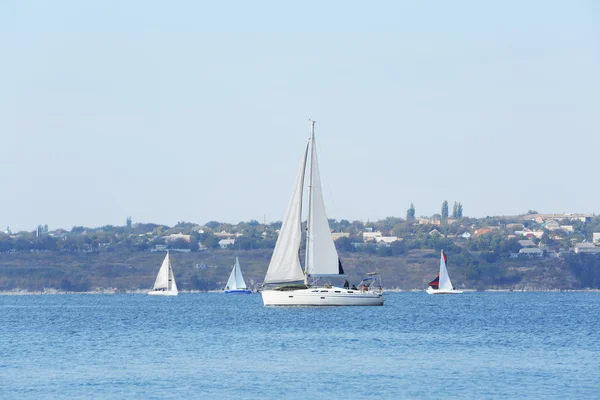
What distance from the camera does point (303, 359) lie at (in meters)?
48.6

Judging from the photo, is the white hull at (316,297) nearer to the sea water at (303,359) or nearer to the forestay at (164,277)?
the sea water at (303,359)

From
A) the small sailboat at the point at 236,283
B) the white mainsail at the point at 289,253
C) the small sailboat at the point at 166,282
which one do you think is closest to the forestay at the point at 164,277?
the small sailboat at the point at 166,282

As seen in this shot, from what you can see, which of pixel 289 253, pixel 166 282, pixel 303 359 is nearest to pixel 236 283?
pixel 166 282

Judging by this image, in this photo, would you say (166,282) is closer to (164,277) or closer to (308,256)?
(164,277)

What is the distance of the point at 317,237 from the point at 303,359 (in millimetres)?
30729

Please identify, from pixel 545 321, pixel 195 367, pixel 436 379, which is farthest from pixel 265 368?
pixel 545 321

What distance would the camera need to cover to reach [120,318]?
85.2 m

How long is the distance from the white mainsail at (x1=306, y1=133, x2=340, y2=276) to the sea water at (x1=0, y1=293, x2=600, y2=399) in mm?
3890

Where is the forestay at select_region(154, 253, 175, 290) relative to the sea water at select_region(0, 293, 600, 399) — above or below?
above

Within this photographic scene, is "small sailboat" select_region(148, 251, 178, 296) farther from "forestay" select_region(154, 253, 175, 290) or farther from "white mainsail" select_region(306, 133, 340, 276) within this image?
"white mainsail" select_region(306, 133, 340, 276)

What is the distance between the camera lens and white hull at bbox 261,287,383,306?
3086 inches

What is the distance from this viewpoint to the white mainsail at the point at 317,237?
7875cm

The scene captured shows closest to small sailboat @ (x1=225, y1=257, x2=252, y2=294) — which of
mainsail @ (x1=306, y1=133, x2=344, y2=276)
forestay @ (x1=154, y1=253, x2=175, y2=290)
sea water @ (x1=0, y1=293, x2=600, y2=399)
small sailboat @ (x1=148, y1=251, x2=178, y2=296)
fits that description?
small sailboat @ (x1=148, y1=251, x2=178, y2=296)

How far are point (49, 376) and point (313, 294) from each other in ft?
120
